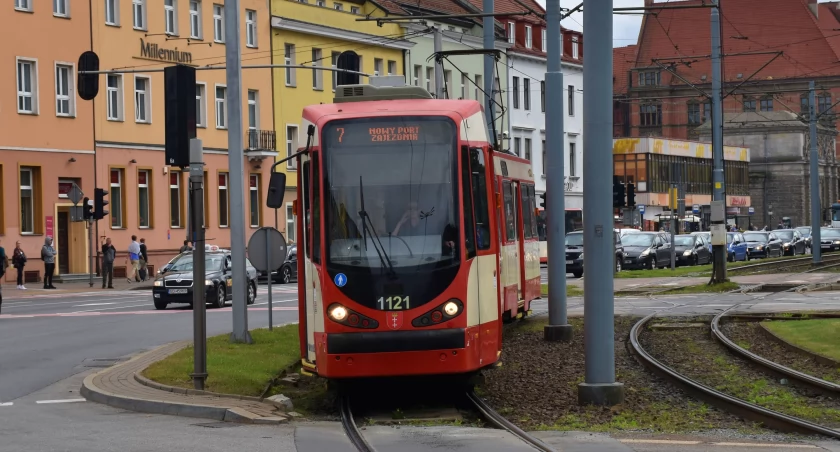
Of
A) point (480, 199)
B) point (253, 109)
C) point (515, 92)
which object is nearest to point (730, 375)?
point (480, 199)

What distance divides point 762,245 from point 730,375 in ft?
192

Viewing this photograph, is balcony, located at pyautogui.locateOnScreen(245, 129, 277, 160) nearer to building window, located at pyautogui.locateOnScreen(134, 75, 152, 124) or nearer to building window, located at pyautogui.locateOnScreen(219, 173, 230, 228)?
building window, located at pyautogui.locateOnScreen(219, 173, 230, 228)

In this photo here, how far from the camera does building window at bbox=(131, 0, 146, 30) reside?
57781mm

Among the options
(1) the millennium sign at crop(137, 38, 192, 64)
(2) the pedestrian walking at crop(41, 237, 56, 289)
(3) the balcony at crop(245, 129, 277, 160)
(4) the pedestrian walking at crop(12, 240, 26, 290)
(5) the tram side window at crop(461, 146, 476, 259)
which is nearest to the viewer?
(5) the tram side window at crop(461, 146, 476, 259)

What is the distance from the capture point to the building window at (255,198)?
2559 inches

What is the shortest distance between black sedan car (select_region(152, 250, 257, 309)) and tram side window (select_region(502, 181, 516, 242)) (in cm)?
1391

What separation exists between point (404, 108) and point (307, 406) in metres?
3.33

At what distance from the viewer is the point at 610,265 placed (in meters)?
14.8

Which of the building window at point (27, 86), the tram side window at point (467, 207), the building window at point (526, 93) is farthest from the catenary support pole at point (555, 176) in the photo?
the building window at point (526, 93)

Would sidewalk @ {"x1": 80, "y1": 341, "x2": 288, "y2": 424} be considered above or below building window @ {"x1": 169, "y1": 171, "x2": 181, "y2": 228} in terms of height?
below

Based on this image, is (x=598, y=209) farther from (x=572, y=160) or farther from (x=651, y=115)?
(x=651, y=115)

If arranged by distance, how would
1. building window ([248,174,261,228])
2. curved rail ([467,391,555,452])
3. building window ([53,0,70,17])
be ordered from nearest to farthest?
1. curved rail ([467,391,555,452])
2. building window ([53,0,70,17])
3. building window ([248,174,261,228])

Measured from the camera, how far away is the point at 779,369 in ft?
56.4

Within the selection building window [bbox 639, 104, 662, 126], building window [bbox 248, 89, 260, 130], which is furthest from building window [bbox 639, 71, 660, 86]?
building window [bbox 248, 89, 260, 130]
